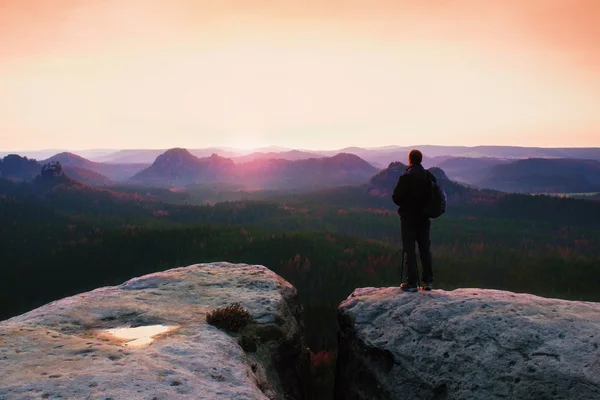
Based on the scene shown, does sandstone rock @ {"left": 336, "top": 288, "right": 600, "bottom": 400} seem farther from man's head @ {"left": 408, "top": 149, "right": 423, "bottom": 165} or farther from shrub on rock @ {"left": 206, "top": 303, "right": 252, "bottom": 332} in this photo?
man's head @ {"left": 408, "top": 149, "right": 423, "bottom": 165}

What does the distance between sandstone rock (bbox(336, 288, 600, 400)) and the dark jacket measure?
3302 millimetres

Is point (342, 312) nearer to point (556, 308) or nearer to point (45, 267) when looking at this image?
point (556, 308)

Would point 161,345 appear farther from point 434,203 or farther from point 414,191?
point 434,203

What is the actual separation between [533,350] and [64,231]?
14094cm

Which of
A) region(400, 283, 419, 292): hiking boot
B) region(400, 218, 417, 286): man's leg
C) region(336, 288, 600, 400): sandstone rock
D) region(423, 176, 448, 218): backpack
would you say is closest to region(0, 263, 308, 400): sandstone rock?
region(336, 288, 600, 400): sandstone rock

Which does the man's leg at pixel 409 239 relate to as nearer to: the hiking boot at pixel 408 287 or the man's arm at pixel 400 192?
the man's arm at pixel 400 192

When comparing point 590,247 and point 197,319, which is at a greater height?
point 197,319

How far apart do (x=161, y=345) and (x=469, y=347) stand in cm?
895

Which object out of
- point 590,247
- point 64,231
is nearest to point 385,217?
point 590,247

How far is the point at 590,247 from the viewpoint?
128m

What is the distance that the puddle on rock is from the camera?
11531 mm

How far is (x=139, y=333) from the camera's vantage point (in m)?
12.4

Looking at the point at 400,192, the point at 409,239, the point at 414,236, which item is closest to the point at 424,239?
the point at 414,236

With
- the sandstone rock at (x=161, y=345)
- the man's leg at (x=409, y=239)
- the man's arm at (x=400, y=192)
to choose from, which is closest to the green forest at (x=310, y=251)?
the sandstone rock at (x=161, y=345)
